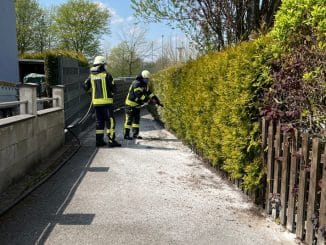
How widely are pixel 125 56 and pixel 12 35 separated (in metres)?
21.9

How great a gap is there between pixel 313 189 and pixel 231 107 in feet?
A: 6.51

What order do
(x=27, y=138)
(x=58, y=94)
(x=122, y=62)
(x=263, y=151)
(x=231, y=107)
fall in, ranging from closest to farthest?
Answer: (x=263, y=151)
(x=231, y=107)
(x=27, y=138)
(x=58, y=94)
(x=122, y=62)

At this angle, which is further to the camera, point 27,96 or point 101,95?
point 101,95

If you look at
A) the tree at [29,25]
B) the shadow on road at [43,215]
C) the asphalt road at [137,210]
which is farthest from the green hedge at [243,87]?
the tree at [29,25]

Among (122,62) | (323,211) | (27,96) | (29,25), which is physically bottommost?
(323,211)

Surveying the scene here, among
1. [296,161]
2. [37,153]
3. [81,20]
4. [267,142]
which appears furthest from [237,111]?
[81,20]

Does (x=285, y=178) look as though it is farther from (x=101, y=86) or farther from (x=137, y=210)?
(x=101, y=86)

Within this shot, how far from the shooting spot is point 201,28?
9758 millimetres

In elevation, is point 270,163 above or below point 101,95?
below

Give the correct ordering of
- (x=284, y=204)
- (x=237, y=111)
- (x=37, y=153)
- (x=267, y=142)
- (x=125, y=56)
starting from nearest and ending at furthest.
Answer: (x=284, y=204) → (x=267, y=142) → (x=237, y=111) → (x=37, y=153) → (x=125, y=56)

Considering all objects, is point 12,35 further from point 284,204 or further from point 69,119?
point 284,204

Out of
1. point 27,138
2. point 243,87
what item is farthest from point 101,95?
point 243,87

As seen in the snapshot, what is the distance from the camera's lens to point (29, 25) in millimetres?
38094

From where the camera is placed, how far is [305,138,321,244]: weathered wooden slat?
11.4 feet
